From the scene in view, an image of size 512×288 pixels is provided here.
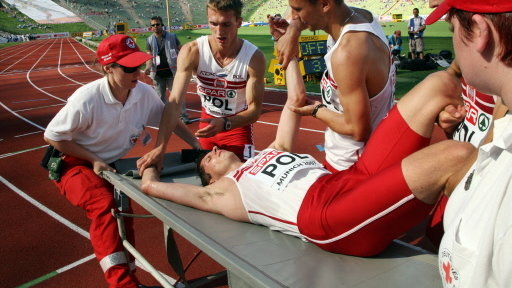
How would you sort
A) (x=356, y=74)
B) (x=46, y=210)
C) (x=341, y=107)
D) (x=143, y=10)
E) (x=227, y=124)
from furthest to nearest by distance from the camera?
(x=143, y=10)
(x=46, y=210)
(x=227, y=124)
(x=341, y=107)
(x=356, y=74)

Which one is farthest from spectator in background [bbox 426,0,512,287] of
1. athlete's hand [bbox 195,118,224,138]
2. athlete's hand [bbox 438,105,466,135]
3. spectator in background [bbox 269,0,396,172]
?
athlete's hand [bbox 195,118,224,138]

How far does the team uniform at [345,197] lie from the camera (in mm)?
1676

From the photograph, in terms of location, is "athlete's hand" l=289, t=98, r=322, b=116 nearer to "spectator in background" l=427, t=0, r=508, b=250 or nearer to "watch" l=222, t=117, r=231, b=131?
"spectator in background" l=427, t=0, r=508, b=250

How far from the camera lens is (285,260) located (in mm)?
1783

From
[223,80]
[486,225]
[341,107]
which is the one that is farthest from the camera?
[223,80]

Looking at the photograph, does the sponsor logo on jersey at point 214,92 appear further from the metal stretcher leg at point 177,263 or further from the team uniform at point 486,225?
the team uniform at point 486,225

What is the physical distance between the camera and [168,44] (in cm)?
788

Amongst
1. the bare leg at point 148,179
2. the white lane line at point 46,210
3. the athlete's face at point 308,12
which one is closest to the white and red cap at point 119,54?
the bare leg at point 148,179

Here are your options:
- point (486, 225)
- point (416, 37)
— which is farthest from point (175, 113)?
point (416, 37)

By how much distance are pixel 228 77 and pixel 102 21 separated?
215 feet

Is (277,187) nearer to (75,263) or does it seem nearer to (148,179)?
(148,179)

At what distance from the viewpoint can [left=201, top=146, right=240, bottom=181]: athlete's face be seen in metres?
2.65

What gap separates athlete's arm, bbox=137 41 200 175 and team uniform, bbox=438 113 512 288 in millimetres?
2123

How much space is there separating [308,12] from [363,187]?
2.89ft
